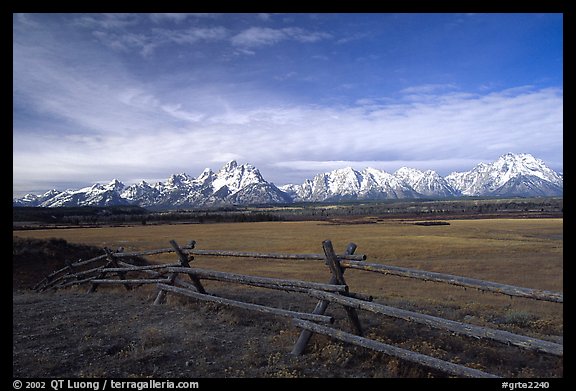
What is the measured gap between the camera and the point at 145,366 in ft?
17.4

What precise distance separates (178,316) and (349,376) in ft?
13.9

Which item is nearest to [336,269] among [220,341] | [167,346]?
[220,341]

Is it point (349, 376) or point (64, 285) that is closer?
point (349, 376)

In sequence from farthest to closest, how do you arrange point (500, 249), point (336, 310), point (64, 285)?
point (500, 249) < point (64, 285) < point (336, 310)

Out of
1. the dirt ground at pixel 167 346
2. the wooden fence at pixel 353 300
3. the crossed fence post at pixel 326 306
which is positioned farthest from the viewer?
the crossed fence post at pixel 326 306

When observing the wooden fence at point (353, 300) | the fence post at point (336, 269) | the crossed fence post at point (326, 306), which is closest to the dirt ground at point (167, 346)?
the crossed fence post at point (326, 306)

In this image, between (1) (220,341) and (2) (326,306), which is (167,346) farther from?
(2) (326,306)

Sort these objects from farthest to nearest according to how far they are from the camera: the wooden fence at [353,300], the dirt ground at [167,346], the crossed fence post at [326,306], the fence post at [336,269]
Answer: the fence post at [336,269]
the crossed fence post at [326,306]
the dirt ground at [167,346]
the wooden fence at [353,300]

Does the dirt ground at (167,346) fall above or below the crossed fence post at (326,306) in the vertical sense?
below

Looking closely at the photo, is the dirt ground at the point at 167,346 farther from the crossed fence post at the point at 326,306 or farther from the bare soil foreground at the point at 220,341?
the crossed fence post at the point at 326,306

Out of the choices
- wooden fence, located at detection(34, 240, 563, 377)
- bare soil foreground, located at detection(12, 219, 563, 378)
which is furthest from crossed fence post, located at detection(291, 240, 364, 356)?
bare soil foreground, located at detection(12, 219, 563, 378)

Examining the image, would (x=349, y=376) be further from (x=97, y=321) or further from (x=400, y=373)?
(x=97, y=321)
